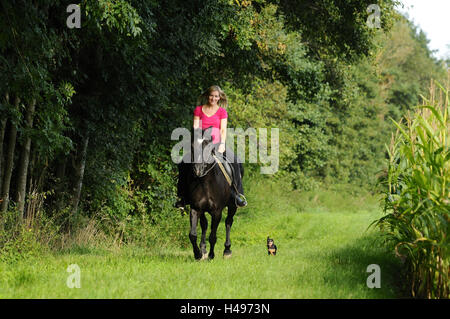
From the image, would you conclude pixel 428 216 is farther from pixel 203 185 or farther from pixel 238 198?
pixel 238 198

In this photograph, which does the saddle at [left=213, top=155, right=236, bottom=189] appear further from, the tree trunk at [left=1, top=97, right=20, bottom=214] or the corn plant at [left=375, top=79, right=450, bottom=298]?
the tree trunk at [left=1, top=97, right=20, bottom=214]

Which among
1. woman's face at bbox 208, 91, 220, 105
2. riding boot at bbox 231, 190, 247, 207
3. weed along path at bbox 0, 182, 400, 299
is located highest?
woman's face at bbox 208, 91, 220, 105

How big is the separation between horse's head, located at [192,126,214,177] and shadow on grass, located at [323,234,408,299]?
2601mm

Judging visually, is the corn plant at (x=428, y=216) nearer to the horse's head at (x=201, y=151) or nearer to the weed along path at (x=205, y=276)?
the weed along path at (x=205, y=276)

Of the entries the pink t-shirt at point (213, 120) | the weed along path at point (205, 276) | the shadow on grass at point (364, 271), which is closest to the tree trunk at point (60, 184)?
the weed along path at point (205, 276)

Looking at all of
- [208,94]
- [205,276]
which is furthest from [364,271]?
[208,94]

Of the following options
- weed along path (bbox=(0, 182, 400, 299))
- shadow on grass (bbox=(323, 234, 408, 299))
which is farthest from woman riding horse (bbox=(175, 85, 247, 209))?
shadow on grass (bbox=(323, 234, 408, 299))

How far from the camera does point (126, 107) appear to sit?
45.7ft

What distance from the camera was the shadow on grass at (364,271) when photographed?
753cm

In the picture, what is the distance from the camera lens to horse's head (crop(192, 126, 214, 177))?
32.6ft

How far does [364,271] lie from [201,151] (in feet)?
10.6

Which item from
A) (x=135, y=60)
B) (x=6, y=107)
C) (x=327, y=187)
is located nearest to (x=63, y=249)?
(x=6, y=107)

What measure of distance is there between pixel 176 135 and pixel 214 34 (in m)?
4.13

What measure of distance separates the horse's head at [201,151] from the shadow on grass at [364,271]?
2601 millimetres
